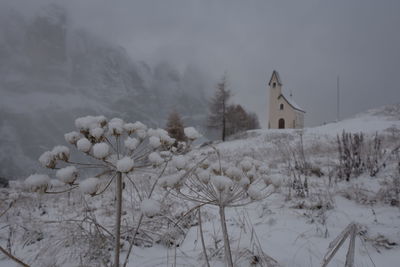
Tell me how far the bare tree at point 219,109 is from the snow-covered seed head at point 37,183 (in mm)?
28470

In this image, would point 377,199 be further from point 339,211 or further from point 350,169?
point 350,169

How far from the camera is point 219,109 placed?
29812 mm

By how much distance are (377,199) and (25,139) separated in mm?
56328

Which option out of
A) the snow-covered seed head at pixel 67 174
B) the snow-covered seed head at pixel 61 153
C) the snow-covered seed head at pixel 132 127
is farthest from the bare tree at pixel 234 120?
the snow-covered seed head at pixel 67 174

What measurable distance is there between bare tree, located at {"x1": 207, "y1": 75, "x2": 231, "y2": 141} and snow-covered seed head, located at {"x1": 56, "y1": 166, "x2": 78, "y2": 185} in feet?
93.3

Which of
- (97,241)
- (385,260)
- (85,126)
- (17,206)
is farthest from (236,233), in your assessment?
(17,206)

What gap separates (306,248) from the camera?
147 cm

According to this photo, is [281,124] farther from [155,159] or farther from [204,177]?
[155,159]

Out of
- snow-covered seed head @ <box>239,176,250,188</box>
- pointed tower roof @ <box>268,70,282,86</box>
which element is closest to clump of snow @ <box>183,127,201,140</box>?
snow-covered seed head @ <box>239,176,250,188</box>

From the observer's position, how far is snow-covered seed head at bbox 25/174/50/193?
0.91 metres

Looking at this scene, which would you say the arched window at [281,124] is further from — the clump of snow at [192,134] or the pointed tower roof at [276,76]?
the clump of snow at [192,134]

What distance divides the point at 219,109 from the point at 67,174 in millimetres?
29374

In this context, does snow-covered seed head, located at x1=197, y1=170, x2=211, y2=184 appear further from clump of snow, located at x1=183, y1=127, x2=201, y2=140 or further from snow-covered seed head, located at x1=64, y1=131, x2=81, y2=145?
snow-covered seed head, located at x1=64, y1=131, x2=81, y2=145

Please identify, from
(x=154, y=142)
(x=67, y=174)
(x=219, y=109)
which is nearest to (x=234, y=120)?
(x=219, y=109)
